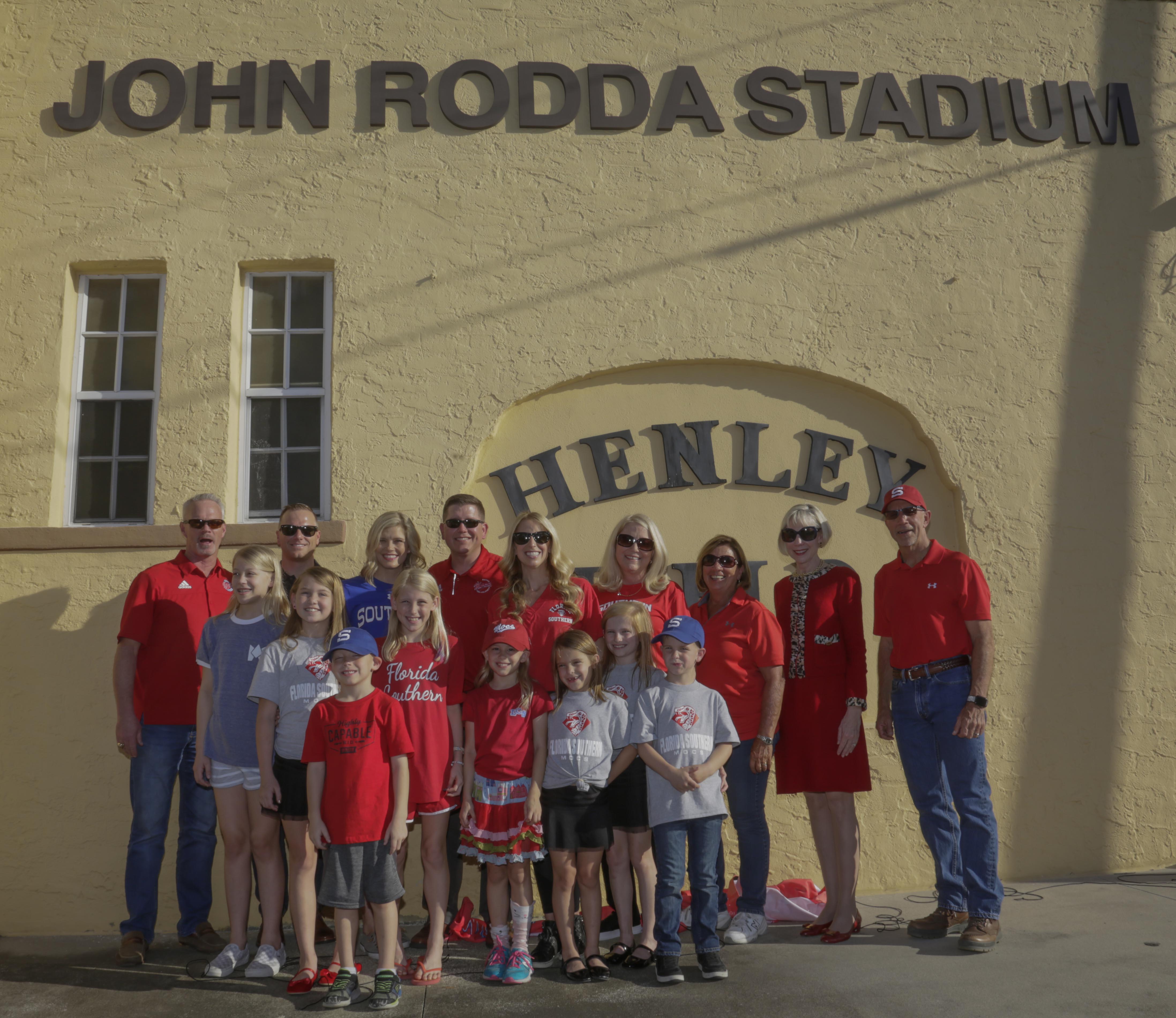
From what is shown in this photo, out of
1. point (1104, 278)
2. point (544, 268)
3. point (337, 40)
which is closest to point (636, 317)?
point (544, 268)

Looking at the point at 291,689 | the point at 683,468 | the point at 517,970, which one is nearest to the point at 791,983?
the point at 517,970

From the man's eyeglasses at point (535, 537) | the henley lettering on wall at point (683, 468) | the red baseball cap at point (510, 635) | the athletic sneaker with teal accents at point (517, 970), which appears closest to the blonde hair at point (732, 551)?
the man's eyeglasses at point (535, 537)

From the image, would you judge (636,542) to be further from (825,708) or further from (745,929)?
(745,929)

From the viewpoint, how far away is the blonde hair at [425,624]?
4.36 m

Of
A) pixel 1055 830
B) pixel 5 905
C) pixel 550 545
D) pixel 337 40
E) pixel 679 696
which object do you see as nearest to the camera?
pixel 679 696

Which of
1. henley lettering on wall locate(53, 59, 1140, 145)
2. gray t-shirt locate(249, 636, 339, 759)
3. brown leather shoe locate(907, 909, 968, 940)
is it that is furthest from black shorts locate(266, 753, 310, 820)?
henley lettering on wall locate(53, 59, 1140, 145)

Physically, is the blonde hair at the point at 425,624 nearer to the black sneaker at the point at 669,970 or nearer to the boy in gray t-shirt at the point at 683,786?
the boy in gray t-shirt at the point at 683,786

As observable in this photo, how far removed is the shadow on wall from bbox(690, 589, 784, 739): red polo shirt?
2.21 m

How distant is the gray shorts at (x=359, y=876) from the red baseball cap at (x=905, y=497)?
2.78 meters

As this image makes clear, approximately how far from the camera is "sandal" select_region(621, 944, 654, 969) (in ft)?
13.8

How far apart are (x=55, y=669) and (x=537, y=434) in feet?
10.2

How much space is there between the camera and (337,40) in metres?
6.38

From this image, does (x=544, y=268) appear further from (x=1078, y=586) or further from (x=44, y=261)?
(x=1078, y=586)

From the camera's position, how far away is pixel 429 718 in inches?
169
